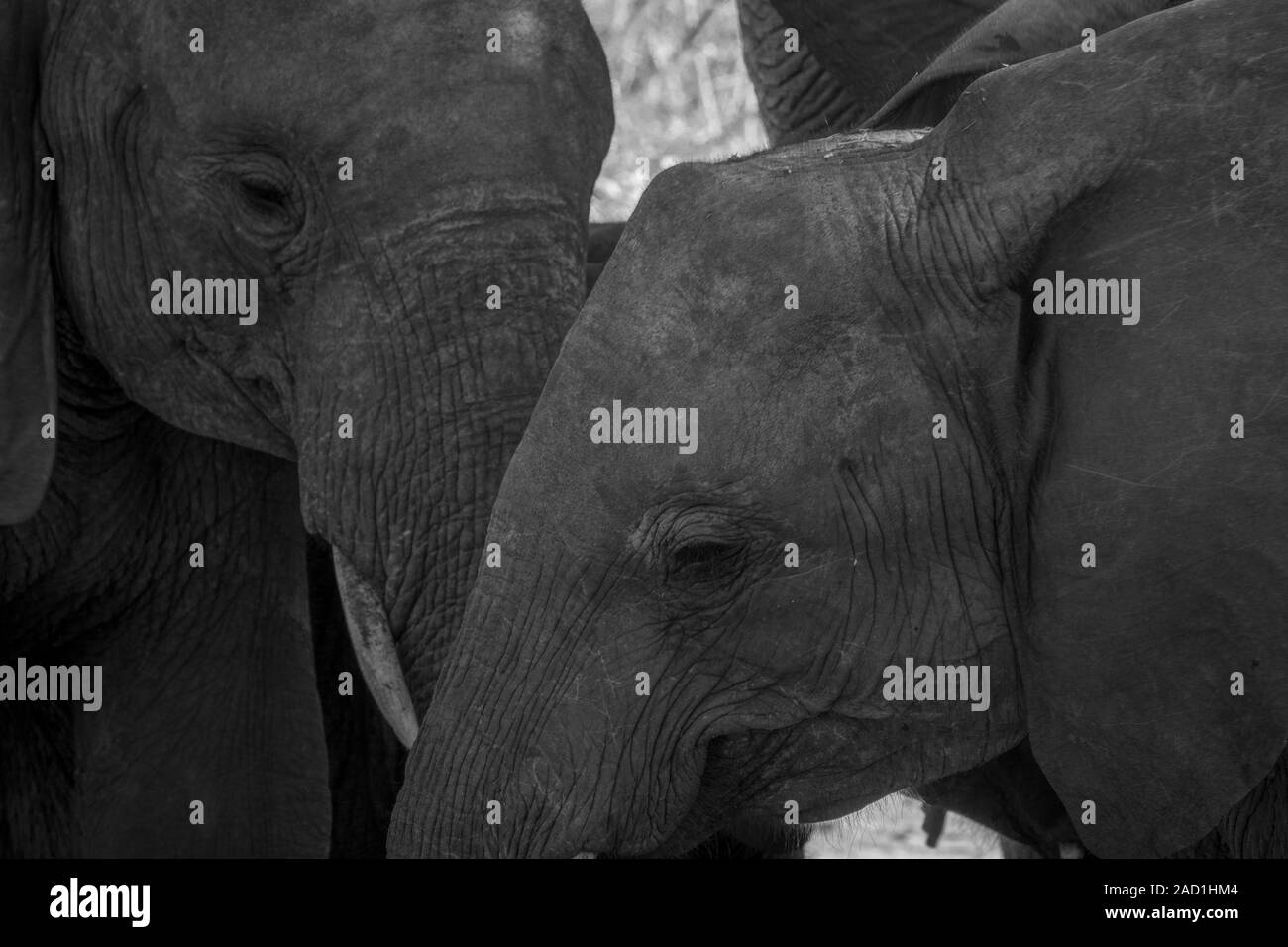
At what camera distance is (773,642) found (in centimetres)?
271

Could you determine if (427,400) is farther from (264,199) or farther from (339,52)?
(339,52)

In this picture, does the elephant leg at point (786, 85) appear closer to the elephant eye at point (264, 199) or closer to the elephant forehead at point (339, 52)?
the elephant forehead at point (339, 52)

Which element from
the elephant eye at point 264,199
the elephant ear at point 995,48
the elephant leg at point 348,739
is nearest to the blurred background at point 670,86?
the elephant leg at point 348,739

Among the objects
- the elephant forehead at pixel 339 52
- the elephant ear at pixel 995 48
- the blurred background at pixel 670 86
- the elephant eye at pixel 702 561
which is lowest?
the elephant eye at pixel 702 561

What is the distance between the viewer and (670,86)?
9.38m

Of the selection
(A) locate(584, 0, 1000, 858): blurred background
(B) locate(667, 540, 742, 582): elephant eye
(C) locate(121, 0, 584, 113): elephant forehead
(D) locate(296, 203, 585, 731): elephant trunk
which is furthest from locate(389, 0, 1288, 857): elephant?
(A) locate(584, 0, 1000, 858): blurred background

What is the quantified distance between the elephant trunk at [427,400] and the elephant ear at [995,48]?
0.57 m

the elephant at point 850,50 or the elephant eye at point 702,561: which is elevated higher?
the elephant at point 850,50

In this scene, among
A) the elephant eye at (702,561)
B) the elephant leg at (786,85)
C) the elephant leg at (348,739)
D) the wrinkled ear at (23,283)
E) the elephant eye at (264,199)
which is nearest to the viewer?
the elephant eye at (702,561)

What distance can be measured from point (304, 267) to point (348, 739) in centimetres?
152

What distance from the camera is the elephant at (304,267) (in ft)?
11.0

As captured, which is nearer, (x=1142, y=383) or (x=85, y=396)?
(x=1142, y=383)

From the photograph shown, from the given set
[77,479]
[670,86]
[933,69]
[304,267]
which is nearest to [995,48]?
[933,69]
